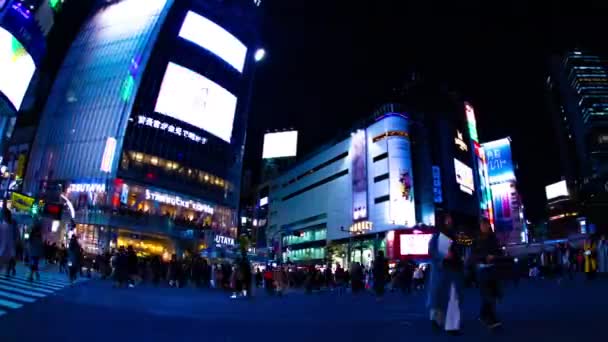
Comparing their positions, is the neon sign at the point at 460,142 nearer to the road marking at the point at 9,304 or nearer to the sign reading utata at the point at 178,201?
the sign reading utata at the point at 178,201

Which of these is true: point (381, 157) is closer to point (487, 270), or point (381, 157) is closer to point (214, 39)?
point (214, 39)

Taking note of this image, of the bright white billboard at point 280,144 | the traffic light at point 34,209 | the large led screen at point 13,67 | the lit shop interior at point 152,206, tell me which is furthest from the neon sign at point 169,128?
the large led screen at point 13,67

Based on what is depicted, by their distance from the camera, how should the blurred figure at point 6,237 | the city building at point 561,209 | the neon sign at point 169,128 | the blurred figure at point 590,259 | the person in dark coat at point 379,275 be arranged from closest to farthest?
the blurred figure at point 6,237 → the person in dark coat at point 379,275 → the blurred figure at point 590,259 → the neon sign at point 169,128 → the city building at point 561,209

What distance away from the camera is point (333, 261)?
2753 inches

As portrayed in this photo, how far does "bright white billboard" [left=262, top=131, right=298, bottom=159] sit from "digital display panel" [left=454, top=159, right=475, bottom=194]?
1093 inches

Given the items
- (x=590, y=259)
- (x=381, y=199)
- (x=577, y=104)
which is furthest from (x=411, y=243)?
(x=577, y=104)

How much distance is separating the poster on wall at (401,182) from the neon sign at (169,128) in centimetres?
2678

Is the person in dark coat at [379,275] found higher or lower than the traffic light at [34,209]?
lower

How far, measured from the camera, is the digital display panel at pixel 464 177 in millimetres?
71625

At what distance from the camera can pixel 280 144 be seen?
78812mm

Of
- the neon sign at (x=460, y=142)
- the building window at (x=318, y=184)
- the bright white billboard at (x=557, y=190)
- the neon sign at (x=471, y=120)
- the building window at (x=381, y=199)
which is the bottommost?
the building window at (x=381, y=199)

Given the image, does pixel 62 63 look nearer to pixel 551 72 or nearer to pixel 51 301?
pixel 51 301

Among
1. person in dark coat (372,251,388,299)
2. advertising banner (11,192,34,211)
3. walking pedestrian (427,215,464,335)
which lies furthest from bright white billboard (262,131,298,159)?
walking pedestrian (427,215,464,335)

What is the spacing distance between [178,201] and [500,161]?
70.1 meters
